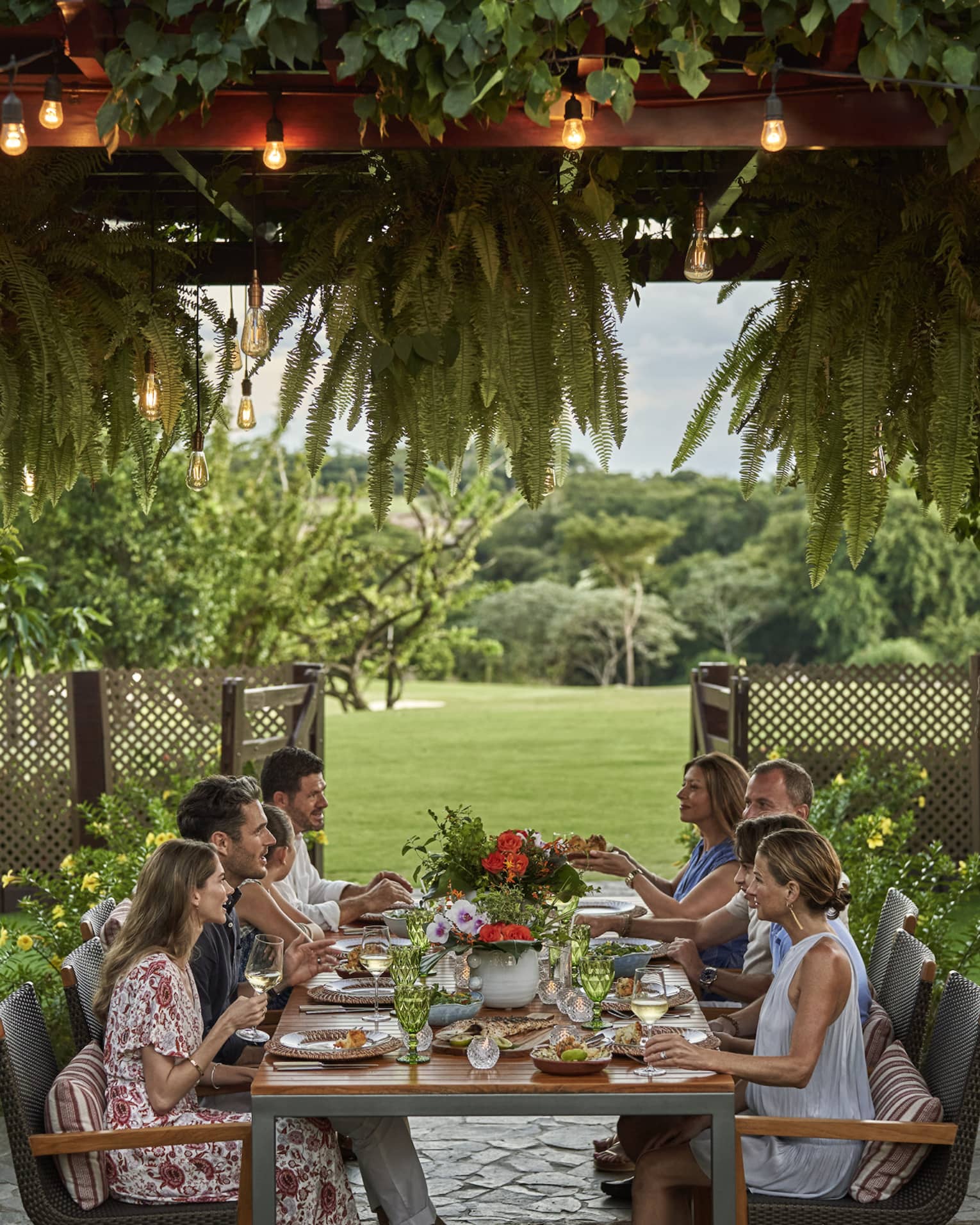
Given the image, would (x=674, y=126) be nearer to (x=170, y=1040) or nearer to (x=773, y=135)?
(x=773, y=135)

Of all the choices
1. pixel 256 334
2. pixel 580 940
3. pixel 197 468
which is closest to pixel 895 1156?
pixel 580 940

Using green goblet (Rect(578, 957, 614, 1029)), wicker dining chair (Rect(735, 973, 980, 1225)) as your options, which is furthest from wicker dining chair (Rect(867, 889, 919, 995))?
green goblet (Rect(578, 957, 614, 1029))

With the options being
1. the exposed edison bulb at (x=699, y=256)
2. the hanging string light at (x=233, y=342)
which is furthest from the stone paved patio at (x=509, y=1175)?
the exposed edison bulb at (x=699, y=256)

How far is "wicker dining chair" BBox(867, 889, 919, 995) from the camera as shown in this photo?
3436 mm

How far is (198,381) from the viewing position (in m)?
3.48

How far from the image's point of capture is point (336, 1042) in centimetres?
283

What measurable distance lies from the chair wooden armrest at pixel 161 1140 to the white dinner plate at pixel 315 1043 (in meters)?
0.20

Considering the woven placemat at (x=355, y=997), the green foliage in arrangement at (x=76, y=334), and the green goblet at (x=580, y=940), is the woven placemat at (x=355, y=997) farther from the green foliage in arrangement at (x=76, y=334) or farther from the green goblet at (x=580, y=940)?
the green foliage in arrangement at (x=76, y=334)

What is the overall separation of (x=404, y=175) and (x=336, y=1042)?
173 centimetres

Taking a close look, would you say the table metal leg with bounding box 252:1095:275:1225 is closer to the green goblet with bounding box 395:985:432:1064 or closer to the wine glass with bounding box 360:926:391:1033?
the green goblet with bounding box 395:985:432:1064

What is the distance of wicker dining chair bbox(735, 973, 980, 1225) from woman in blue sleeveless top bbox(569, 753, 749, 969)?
119cm

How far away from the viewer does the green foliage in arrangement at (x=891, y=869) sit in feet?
16.2

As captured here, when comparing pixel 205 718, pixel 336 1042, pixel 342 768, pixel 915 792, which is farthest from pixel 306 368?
pixel 342 768

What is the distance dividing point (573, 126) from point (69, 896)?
146 inches
